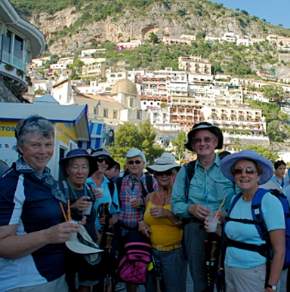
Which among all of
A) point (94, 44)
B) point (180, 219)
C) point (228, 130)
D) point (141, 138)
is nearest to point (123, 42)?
point (94, 44)

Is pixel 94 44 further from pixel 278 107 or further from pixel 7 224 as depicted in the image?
pixel 7 224

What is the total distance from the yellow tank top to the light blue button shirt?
0.39 meters

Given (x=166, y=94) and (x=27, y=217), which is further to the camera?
(x=166, y=94)

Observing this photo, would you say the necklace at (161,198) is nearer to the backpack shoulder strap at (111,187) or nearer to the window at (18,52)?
the backpack shoulder strap at (111,187)

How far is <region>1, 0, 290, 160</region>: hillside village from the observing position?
8175 centimetres

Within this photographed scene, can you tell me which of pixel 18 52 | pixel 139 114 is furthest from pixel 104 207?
pixel 139 114

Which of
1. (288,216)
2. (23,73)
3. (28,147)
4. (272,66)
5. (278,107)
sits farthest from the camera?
(272,66)

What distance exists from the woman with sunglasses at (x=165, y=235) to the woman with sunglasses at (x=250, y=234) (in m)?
0.95

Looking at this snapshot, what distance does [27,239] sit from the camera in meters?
2.08

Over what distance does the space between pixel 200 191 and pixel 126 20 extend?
505 feet

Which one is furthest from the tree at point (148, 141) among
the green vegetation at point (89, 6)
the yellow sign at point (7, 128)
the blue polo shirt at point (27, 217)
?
the green vegetation at point (89, 6)

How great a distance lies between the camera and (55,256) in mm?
2279

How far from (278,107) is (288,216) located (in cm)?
11567

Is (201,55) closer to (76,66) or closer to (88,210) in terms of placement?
(76,66)
